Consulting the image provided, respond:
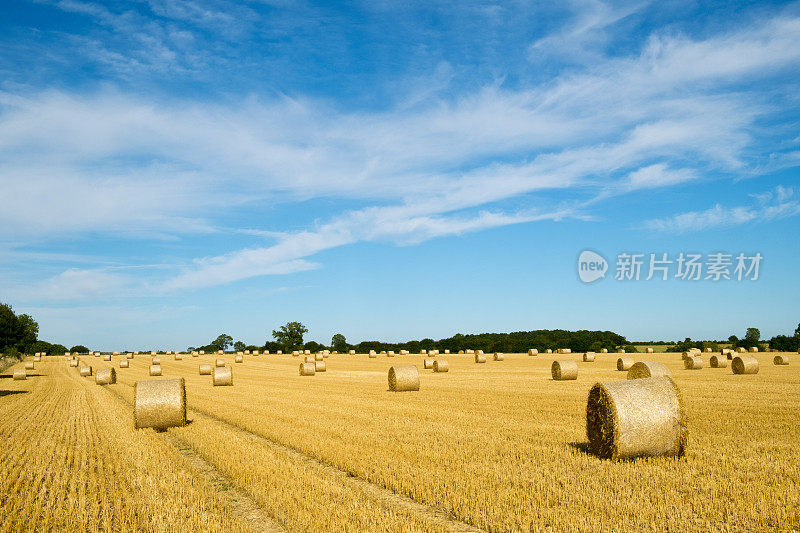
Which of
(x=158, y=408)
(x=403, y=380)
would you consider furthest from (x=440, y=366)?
(x=158, y=408)

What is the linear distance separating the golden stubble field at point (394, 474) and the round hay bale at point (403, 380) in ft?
23.3

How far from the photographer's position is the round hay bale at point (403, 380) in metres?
23.3

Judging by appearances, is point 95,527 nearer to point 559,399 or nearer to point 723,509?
point 723,509

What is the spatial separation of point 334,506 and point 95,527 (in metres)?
2.89

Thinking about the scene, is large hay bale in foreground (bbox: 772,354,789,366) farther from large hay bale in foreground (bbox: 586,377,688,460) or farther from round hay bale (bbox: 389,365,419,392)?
large hay bale in foreground (bbox: 586,377,688,460)

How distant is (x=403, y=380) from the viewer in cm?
2334

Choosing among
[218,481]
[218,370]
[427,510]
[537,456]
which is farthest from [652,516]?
[218,370]

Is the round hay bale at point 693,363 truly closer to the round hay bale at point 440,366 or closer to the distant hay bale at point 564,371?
the distant hay bale at point 564,371

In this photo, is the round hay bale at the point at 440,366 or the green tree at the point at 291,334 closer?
the round hay bale at the point at 440,366

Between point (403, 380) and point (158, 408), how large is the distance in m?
11.1

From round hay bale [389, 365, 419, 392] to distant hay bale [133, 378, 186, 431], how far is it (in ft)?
34.1

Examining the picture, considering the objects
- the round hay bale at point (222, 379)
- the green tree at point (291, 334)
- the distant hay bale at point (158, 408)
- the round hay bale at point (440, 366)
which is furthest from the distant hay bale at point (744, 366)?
the green tree at point (291, 334)

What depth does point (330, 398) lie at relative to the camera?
20.6 m

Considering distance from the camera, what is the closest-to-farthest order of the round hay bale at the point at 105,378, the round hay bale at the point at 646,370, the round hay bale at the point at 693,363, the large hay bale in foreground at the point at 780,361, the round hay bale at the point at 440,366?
1. the round hay bale at the point at 646,370
2. the round hay bale at the point at 105,378
3. the round hay bale at the point at 693,363
4. the round hay bale at the point at 440,366
5. the large hay bale in foreground at the point at 780,361
